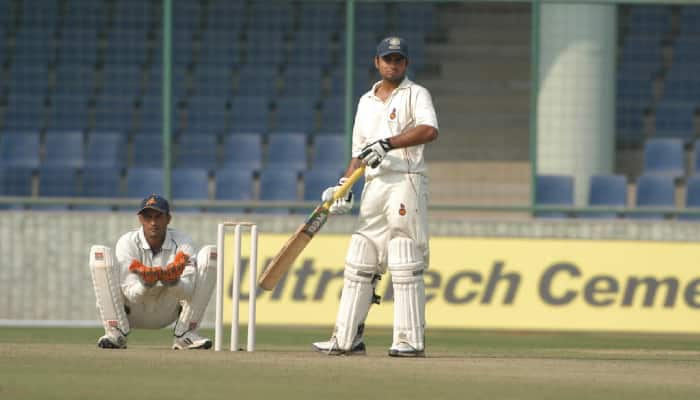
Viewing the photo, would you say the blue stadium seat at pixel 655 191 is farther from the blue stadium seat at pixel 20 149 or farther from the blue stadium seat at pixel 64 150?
the blue stadium seat at pixel 20 149

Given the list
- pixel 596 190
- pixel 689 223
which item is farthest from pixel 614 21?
pixel 689 223

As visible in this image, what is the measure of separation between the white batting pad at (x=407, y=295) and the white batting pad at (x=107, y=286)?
1849 mm

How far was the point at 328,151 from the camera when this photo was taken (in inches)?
723

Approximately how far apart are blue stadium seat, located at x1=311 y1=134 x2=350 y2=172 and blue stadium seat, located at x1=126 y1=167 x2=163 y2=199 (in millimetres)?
2013

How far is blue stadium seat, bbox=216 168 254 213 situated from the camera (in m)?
17.3

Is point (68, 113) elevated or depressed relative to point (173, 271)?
elevated

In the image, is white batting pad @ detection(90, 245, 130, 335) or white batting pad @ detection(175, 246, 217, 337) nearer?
white batting pad @ detection(90, 245, 130, 335)

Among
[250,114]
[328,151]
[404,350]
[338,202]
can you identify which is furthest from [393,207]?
[250,114]

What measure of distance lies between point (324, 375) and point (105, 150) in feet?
36.0

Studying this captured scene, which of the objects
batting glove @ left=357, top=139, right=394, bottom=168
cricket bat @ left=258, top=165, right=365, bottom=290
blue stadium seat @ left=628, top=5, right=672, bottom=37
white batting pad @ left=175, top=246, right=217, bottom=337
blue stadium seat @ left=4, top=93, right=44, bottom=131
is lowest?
white batting pad @ left=175, top=246, right=217, bottom=337

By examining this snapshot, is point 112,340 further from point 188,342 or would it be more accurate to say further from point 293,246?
point 293,246

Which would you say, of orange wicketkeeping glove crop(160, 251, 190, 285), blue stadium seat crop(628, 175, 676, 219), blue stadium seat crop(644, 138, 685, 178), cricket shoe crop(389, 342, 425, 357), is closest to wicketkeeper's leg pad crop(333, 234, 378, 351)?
cricket shoe crop(389, 342, 425, 357)

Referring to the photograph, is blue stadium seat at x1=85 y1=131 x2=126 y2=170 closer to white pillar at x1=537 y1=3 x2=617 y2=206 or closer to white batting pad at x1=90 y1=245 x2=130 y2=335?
white pillar at x1=537 y1=3 x2=617 y2=206

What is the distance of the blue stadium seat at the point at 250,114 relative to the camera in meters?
19.4
